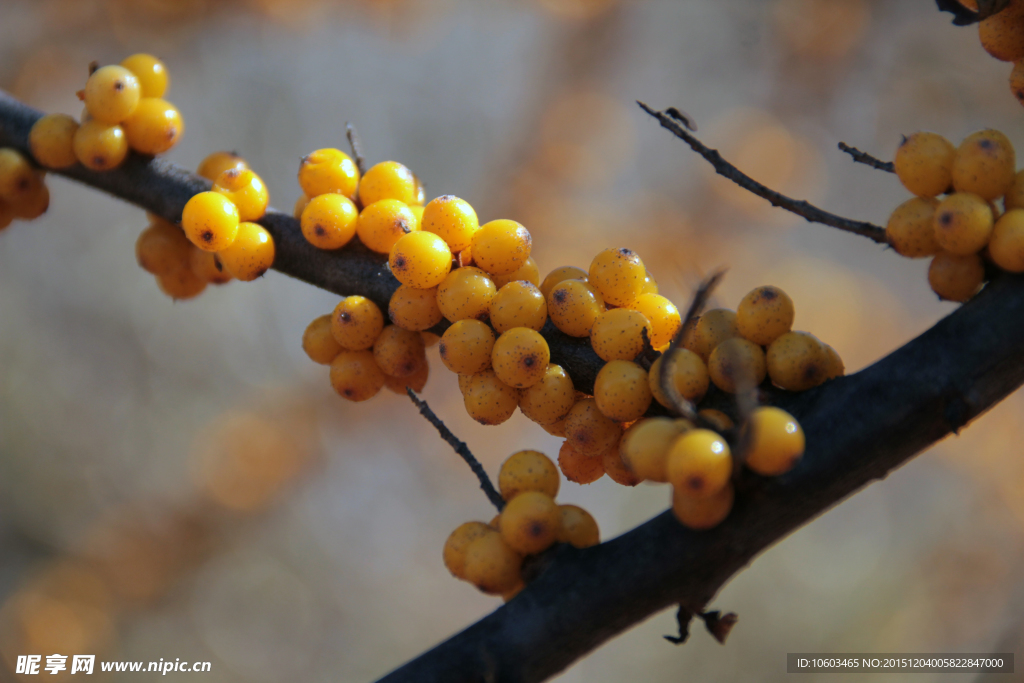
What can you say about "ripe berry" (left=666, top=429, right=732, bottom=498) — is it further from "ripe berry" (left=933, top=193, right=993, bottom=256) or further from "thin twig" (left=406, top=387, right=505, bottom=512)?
"ripe berry" (left=933, top=193, right=993, bottom=256)

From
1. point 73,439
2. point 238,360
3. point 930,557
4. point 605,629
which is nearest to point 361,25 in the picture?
point 238,360

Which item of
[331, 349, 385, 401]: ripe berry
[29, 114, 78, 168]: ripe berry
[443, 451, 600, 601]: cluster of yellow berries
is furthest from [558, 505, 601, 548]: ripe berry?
[29, 114, 78, 168]: ripe berry

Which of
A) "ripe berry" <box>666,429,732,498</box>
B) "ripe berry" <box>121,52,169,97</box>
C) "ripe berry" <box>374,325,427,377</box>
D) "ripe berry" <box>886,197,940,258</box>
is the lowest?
"ripe berry" <box>666,429,732,498</box>

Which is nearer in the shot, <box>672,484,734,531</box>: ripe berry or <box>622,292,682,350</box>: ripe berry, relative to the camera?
<box>672,484,734,531</box>: ripe berry

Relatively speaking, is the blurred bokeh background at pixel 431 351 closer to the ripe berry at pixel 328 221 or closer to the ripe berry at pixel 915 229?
the ripe berry at pixel 328 221

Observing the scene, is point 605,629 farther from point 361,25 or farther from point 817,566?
point 361,25

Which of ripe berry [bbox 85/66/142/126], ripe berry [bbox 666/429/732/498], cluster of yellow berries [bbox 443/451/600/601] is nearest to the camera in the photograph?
ripe berry [bbox 666/429/732/498]

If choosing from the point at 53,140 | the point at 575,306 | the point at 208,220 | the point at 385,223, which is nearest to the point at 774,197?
the point at 575,306
